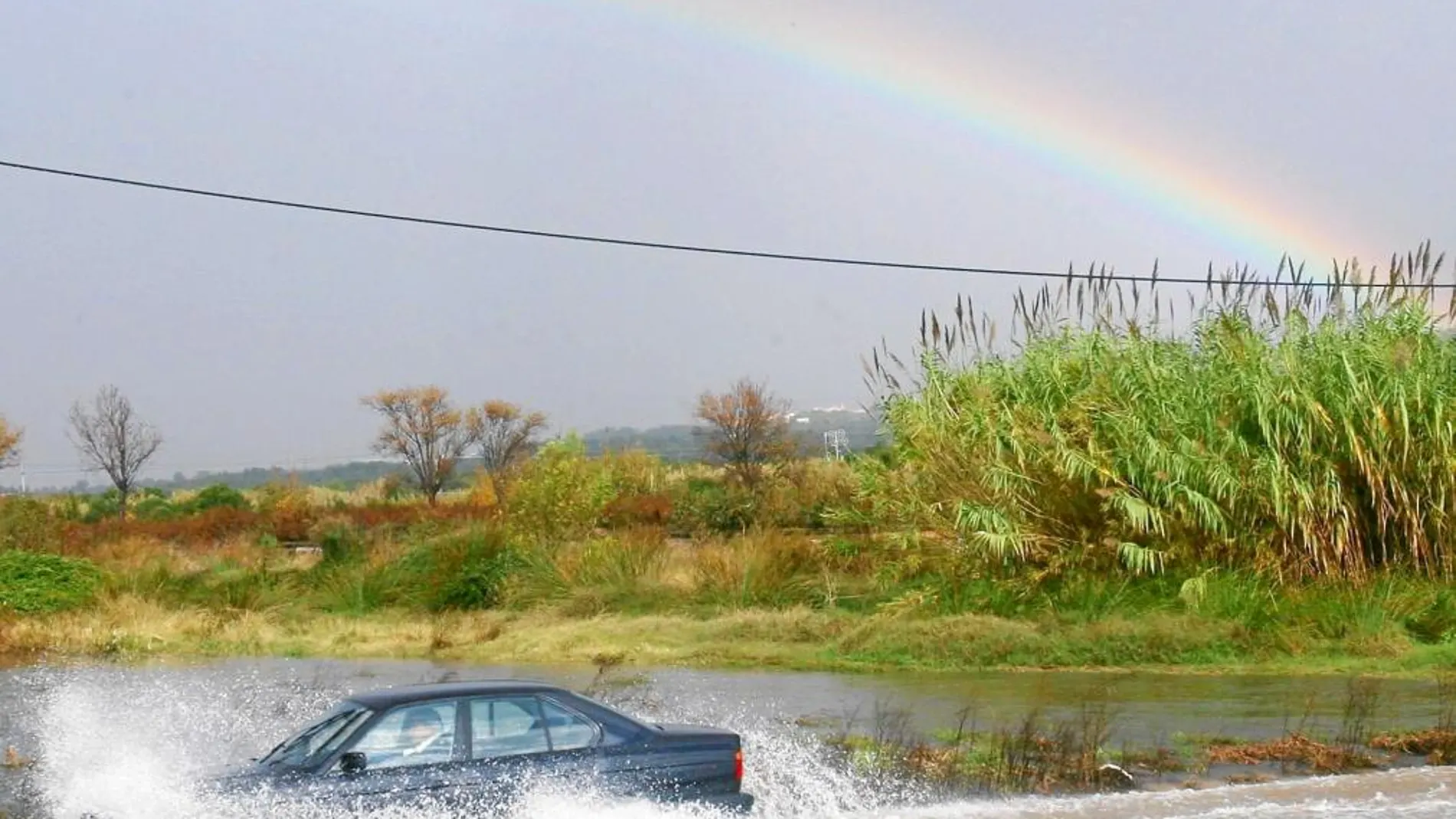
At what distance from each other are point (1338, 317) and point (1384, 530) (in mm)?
4006

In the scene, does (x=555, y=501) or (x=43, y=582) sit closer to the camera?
(x=43, y=582)

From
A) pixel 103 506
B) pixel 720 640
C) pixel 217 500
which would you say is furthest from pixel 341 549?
pixel 103 506

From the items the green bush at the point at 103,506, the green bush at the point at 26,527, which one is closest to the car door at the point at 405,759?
the green bush at the point at 26,527

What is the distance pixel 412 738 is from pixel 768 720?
623 cm

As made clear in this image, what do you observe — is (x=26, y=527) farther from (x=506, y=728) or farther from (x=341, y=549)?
(x=506, y=728)

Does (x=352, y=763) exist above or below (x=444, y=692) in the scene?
below

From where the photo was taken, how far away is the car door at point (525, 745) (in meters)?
10.2

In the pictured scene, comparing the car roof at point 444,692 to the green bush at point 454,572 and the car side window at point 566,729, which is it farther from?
the green bush at point 454,572

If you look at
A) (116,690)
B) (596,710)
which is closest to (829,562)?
(116,690)

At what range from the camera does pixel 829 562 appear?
2745 cm

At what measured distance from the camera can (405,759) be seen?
10.2 metres

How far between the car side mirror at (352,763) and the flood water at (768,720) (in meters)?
0.35

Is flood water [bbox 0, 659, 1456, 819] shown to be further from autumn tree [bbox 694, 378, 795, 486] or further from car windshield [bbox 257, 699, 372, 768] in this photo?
autumn tree [bbox 694, 378, 795, 486]

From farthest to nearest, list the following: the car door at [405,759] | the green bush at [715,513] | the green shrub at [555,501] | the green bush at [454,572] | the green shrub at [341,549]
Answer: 1. the green bush at [715,513]
2. the green shrub at [555,501]
3. the green shrub at [341,549]
4. the green bush at [454,572]
5. the car door at [405,759]
